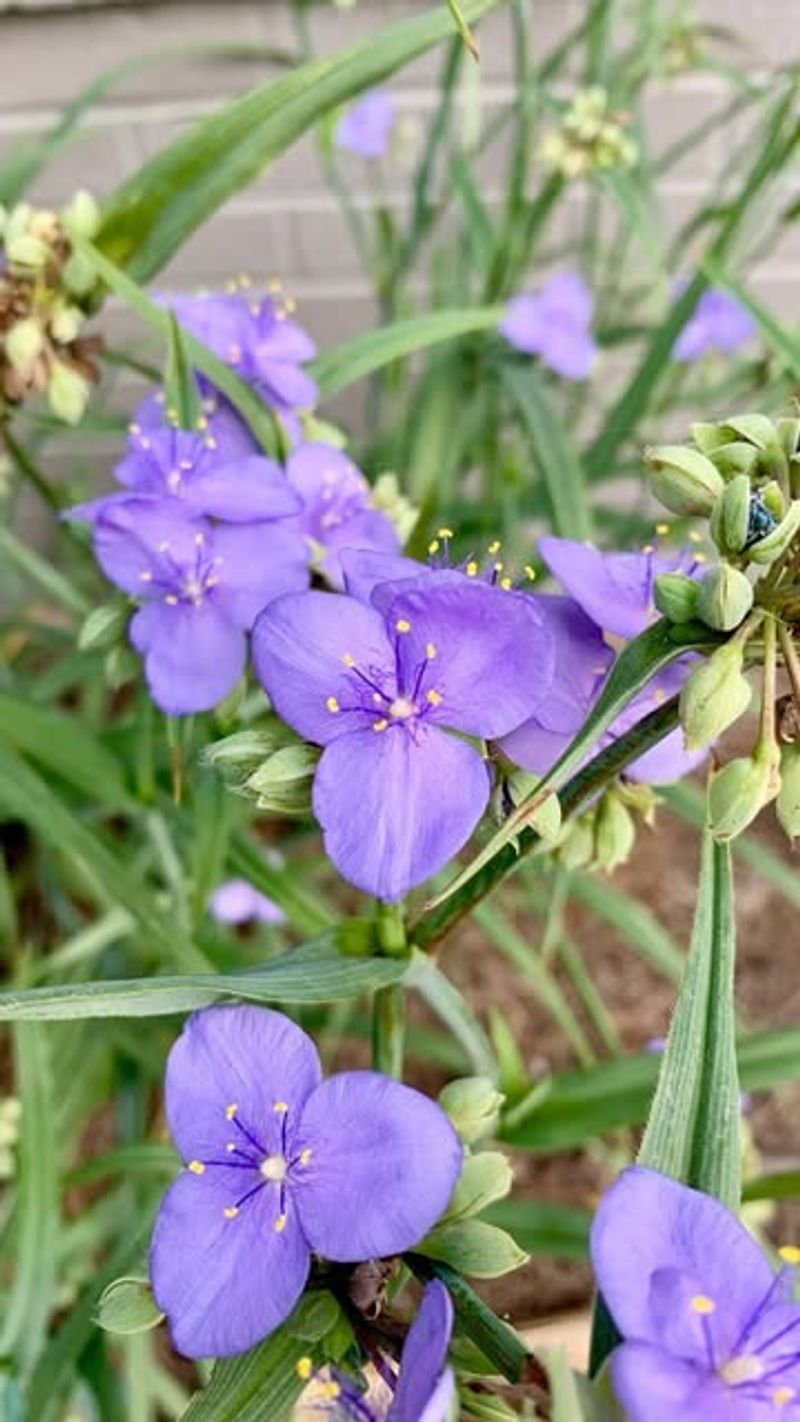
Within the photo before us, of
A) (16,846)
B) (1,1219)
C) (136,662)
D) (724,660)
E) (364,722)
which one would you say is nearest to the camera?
(724,660)

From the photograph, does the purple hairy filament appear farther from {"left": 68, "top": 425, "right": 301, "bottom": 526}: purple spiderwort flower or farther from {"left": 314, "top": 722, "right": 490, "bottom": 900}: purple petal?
{"left": 68, "top": 425, "right": 301, "bottom": 526}: purple spiderwort flower

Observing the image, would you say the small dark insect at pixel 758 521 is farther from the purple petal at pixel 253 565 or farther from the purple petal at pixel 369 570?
the purple petal at pixel 253 565

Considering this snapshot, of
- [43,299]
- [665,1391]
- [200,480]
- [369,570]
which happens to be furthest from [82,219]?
[665,1391]

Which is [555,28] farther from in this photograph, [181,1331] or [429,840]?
[181,1331]

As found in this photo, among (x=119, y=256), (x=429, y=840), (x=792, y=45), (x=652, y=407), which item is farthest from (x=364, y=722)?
(x=792, y=45)

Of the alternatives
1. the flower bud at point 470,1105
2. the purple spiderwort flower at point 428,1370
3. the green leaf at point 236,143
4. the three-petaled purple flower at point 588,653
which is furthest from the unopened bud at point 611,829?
the green leaf at point 236,143

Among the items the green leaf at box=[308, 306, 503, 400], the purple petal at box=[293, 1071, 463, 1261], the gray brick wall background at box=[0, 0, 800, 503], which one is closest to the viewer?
the purple petal at box=[293, 1071, 463, 1261]

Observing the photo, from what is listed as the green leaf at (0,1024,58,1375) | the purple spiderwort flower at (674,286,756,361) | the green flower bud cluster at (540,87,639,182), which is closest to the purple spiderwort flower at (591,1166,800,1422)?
the green leaf at (0,1024,58,1375)
